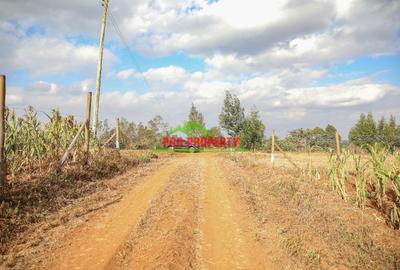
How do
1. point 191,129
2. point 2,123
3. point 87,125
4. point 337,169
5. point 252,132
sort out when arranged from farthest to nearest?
point 191,129 → point 252,132 → point 87,125 → point 337,169 → point 2,123

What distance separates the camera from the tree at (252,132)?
3556cm

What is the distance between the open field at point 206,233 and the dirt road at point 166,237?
2cm

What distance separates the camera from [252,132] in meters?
35.7

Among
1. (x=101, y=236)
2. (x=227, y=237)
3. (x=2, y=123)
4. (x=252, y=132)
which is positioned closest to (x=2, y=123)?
(x=2, y=123)

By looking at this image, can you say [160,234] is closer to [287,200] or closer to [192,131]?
[287,200]

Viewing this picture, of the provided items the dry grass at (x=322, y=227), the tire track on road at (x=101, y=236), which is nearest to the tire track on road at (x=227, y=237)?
the dry grass at (x=322, y=227)

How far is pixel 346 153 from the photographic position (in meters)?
10.6

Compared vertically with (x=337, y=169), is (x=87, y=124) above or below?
above

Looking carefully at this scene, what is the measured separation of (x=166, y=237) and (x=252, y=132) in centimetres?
3077

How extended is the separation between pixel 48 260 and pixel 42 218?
2.26m

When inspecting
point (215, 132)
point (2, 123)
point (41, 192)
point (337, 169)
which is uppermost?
point (215, 132)

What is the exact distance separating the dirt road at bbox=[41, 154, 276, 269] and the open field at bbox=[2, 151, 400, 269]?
0.02 m

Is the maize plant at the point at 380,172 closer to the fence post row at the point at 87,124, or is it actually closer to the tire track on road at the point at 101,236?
the tire track on road at the point at 101,236

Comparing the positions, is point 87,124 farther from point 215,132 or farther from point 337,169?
point 215,132
